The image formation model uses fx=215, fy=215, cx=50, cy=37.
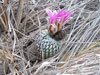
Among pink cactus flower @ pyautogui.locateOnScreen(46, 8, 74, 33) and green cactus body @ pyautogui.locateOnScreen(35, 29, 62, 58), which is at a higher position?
pink cactus flower @ pyautogui.locateOnScreen(46, 8, 74, 33)

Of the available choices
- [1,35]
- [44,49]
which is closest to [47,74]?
[44,49]

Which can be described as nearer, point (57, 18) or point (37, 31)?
point (57, 18)

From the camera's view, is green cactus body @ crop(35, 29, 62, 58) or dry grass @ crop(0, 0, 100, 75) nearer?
dry grass @ crop(0, 0, 100, 75)

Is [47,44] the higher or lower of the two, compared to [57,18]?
lower

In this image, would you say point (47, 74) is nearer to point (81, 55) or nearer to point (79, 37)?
point (81, 55)
